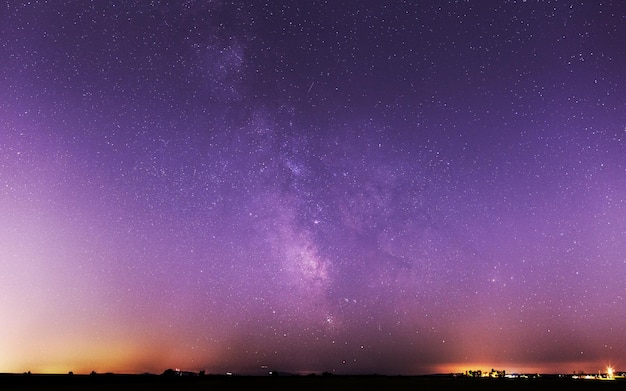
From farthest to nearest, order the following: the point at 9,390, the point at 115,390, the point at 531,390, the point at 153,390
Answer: the point at 531,390 → the point at 153,390 → the point at 115,390 → the point at 9,390

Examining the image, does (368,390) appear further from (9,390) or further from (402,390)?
(9,390)

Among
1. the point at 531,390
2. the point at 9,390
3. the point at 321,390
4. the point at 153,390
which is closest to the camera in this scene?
the point at 9,390

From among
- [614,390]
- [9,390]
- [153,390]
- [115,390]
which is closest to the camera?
[9,390]

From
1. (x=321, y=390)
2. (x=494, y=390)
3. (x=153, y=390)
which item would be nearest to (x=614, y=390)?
(x=494, y=390)

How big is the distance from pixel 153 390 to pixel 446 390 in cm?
2892

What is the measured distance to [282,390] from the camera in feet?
152

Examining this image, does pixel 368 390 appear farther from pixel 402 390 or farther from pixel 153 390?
pixel 153 390

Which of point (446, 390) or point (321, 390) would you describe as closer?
point (321, 390)

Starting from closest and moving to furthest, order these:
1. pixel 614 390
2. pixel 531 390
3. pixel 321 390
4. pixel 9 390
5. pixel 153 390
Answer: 1. pixel 9 390
2. pixel 153 390
3. pixel 321 390
4. pixel 614 390
5. pixel 531 390

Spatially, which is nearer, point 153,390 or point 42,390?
point 42,390

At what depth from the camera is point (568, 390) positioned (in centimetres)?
5647

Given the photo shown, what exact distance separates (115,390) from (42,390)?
539 centimetres

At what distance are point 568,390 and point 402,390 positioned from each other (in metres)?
20.7

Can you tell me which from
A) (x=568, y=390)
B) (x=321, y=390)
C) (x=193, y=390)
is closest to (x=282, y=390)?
(x=321, y=390)
